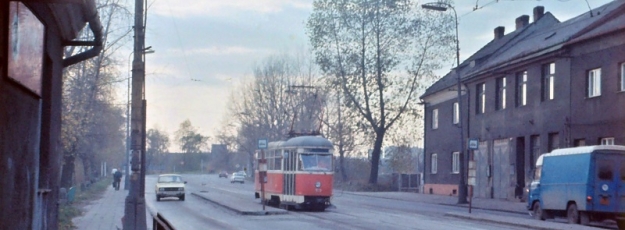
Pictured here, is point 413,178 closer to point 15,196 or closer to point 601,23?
point 601,23

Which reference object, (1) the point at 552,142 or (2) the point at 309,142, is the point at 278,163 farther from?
(1) the point at 552,142

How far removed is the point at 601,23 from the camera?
35.2 m

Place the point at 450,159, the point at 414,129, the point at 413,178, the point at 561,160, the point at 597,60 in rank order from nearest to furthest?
1. the point at 561,160
2. the point at 597,60
3. the point at 450,159
4. the point at 414,129
5. the point at 413,178

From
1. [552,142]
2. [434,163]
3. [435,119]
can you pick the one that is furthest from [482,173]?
[435,119]

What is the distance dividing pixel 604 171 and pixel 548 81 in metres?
14.5

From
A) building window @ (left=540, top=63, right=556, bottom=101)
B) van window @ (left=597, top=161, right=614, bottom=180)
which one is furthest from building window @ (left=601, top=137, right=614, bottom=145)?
van window @ (left=597, top=161, right=614, bottom=180)

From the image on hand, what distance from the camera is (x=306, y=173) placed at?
101 feet

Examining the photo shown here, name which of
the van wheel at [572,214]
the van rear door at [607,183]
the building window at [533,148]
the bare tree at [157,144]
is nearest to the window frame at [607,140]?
the building window at [533,148]

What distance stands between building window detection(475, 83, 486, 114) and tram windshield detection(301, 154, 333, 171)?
17.8m

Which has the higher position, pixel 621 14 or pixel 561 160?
pixel 621 14

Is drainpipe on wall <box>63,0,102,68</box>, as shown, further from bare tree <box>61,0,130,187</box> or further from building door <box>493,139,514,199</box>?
building door <box>493,139,514,199</box>

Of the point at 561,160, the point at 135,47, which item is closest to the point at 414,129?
the point at 561,160

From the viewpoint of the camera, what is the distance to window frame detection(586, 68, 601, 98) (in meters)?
33.9

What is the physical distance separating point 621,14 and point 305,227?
19.7 metres
